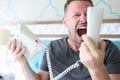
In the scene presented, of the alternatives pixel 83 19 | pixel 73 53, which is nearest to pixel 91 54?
pixel 83 19

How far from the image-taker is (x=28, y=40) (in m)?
1.08

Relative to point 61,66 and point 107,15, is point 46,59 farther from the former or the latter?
point 107,15

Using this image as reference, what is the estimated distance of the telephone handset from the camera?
1067 millimetres

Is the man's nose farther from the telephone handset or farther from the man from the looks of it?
the telephone handset

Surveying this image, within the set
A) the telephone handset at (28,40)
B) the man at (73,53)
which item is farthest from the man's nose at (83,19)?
the telephone handset at (28,40)

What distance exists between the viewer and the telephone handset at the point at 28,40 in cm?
107

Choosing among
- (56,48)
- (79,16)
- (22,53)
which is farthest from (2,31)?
(79,16)

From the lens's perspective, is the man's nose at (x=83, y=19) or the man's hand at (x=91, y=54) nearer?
the man's hand at (x=91, y=54)

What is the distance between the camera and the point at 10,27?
1.61 metres

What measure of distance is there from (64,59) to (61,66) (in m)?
0.04

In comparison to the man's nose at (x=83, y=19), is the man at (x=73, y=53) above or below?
below

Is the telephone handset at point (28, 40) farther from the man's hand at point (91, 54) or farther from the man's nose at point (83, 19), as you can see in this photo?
the man's hand at point (91, 54)

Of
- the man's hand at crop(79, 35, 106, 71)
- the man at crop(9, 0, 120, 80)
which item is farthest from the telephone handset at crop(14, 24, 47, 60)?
the man's hand at crop(79, 35, 106, 71)

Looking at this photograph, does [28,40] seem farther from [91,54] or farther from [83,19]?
[91,54]
